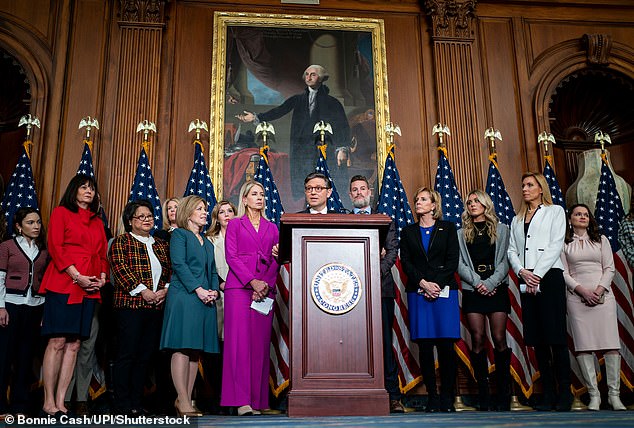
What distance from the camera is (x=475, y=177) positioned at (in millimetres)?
7797

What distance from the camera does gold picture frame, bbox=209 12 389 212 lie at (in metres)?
7.72

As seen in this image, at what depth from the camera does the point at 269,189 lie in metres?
7.34

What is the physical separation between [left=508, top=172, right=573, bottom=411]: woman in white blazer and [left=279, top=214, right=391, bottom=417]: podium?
159cm

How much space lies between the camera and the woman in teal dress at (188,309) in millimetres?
4340

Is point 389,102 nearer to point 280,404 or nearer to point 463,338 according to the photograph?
point 463,338

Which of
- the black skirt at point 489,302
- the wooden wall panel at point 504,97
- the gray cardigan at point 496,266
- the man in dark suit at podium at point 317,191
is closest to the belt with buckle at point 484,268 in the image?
the gray cardigan at point 496,266

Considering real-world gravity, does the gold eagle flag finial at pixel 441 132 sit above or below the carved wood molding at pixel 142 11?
below

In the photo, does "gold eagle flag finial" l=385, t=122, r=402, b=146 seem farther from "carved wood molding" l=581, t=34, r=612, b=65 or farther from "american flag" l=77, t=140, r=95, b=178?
"american flag" l=77, t=140, r=95, b=178

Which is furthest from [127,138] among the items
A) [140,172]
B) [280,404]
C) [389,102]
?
[280,404]

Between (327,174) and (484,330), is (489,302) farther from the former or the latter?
(327,174)

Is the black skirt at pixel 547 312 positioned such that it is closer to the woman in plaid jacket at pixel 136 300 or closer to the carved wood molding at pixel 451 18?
the woman in plaid jacket at pixel 136 300

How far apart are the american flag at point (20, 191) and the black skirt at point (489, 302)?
4531 mm

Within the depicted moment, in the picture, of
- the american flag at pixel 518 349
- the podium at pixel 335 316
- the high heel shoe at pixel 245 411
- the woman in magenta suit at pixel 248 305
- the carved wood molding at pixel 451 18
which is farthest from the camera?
the carved wood molding at pixel 451 18

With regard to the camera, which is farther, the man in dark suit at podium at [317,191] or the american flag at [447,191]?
the american flag at [447,191]
